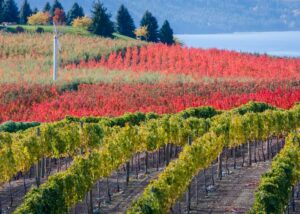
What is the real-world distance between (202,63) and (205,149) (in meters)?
52.1

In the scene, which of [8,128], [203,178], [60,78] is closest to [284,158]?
[203,178]

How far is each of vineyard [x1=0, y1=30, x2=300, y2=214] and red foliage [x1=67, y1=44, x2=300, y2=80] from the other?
22 centimetres

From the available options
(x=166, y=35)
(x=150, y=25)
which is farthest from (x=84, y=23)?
(x=166, y=35)

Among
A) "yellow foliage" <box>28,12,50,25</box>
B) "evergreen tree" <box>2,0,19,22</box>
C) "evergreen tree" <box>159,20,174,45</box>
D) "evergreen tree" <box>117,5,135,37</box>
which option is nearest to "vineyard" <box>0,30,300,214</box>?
"yellow foliage" <box>28,12,50,25</box>

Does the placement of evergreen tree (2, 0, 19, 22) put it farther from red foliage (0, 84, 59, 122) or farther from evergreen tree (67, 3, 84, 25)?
red foliage (0, 84, 59, 122)

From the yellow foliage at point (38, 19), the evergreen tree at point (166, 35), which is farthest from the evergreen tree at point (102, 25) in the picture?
the evergreen tree at point (166, 35)

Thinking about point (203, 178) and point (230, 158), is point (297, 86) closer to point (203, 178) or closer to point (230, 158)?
point (230, 158)

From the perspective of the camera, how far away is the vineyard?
31.1 metres

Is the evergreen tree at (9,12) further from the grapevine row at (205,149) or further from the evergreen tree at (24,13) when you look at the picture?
the grapevine row at (205,149)

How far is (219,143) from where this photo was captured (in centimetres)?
3769

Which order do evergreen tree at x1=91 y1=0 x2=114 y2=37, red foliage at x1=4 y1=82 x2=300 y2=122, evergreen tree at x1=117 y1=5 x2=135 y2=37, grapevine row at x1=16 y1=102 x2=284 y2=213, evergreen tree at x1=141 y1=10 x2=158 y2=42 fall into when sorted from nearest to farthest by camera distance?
grapevine row at x1=16 y1=102 x2=284 y2=213, red foliage at x1=4 y1=82 x2=300 y2=122, evergreen tree at x1=91 y1=0 x2=114 y2=37, evergreen tree at x1=141 y1=10 x2=158 y2=42, evergreen tree at x1=117 y1=5 x2=135 y2=37

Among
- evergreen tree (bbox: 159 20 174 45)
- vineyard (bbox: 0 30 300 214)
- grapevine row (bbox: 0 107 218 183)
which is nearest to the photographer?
vineyard (bbox: 0 30 300 214)

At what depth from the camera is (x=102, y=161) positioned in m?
34.2

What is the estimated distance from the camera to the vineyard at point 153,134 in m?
31.1
